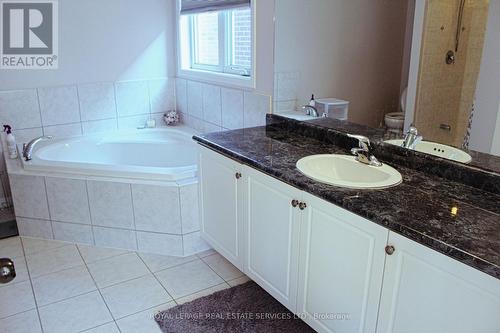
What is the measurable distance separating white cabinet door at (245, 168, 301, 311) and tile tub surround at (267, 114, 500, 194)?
0.54m

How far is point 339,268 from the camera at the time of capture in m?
1.57

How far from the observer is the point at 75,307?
221 cm

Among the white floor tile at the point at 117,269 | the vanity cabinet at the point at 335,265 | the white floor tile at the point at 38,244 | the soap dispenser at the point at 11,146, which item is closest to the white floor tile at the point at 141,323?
the white floor tile at the point at 117,269

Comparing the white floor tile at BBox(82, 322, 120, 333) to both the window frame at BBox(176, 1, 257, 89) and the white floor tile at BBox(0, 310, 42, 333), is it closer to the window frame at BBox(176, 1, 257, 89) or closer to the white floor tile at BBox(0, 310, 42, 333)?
the white floor tile at BBox(0, 310, 42, 333)

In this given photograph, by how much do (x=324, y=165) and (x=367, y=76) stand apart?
21.1 inches

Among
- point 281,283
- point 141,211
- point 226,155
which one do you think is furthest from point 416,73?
point 141,211

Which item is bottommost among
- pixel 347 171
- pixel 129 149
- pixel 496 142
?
pixel 129 149

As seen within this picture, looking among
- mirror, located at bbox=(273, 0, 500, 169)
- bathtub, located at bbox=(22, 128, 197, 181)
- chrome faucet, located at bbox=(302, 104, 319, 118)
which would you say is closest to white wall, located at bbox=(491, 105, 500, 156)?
mirror, located at bbox=(273, 0, 500, 169)

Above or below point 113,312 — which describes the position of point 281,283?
above

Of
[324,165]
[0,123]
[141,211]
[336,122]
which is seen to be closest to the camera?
[324,165]

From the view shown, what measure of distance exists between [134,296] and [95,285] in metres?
0.28

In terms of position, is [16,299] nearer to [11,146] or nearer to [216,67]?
[11,146]

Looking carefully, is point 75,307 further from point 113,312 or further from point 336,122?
point 336,122

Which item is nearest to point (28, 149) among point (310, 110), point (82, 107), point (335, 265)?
point (82, 107)
